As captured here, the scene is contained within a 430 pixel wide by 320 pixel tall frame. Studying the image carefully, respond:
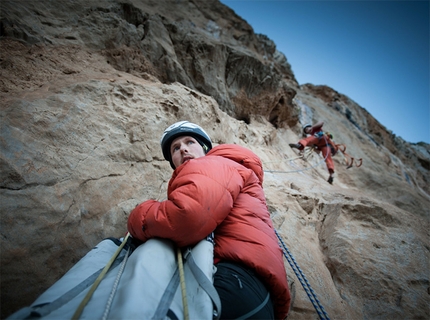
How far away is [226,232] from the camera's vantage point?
4.48 ft

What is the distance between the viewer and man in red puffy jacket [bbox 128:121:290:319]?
3.70 ft

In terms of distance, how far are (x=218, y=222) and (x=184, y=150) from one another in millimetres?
1050

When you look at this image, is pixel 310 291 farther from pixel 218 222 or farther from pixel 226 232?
pixel 218 222

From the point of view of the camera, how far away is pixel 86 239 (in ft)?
5.93

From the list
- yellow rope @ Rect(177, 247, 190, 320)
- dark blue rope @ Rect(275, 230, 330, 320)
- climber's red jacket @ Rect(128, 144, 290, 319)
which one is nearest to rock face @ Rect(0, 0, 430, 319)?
dark blue rope @ Rect(275, 230, 330, 320)

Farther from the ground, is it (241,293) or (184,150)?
(184,150)

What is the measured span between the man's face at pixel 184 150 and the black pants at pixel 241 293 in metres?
1.19

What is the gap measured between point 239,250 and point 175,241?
40 centimetres

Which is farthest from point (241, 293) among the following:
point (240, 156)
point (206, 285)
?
point (240, 156)

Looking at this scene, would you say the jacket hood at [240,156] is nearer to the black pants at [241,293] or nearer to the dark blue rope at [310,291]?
the dark blue rope at [310,291]

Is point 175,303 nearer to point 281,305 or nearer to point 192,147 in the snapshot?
point 281,305

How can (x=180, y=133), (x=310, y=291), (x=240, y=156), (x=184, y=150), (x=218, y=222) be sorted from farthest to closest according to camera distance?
(x=180, y=133), (x=184, y=150), (x=240, y=156), (x=310, y=291), (x=218, y=222)

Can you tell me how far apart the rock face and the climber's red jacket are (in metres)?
0.87

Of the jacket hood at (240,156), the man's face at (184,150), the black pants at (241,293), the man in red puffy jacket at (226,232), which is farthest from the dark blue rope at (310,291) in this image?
the man's face at (184,150)
